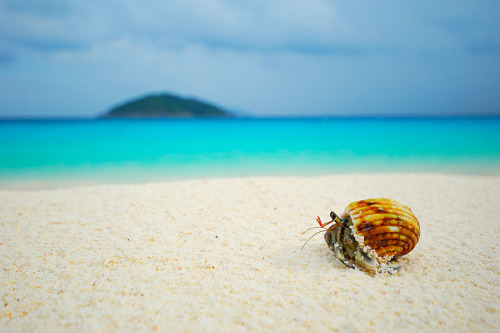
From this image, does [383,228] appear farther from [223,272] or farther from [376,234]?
[223,272]

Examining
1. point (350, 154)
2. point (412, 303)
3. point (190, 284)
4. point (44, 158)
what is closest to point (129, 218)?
point (190, 284)

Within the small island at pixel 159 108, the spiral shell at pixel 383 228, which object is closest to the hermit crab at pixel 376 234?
the spiral shell at pixel 383 228

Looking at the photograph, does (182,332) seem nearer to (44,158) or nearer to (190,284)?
(190,284)

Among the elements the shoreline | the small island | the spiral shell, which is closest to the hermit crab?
the spiral shell

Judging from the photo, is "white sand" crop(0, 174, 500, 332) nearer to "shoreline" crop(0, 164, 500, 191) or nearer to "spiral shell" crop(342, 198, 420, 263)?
"spiral shell" crop(342, 198, 420, 263)

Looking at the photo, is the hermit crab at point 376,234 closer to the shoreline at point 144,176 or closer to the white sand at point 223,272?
the white sand at point 223,272

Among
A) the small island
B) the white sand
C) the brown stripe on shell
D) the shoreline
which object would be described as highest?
the small island

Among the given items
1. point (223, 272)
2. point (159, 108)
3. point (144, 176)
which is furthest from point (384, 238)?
point (159, 108)
